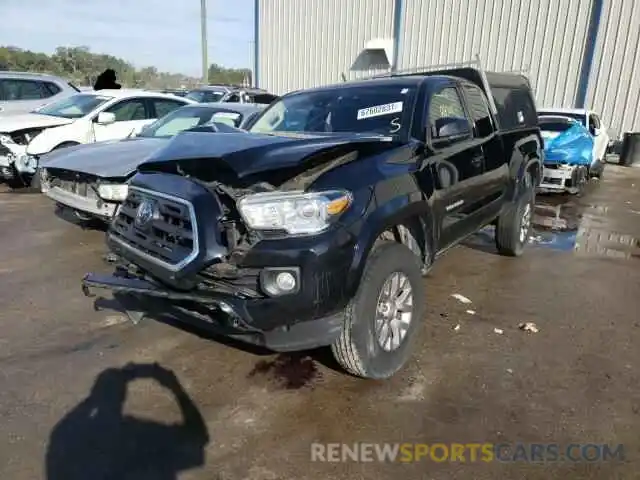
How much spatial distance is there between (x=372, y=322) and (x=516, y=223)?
315 centimetres

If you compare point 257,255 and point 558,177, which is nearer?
point 257,255

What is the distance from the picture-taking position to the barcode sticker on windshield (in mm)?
3650

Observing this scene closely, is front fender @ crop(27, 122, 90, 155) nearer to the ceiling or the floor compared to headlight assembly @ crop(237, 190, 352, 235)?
nearer to the floor

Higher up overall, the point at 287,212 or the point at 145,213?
the point at 287,212

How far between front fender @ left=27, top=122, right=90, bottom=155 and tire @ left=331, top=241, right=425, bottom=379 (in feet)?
22.3

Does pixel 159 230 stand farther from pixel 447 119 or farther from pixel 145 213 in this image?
pixel 447 119

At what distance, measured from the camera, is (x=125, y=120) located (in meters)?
8.70

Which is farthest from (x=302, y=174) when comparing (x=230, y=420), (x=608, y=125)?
(x=608, y=125)

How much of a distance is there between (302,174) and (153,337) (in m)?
1.85

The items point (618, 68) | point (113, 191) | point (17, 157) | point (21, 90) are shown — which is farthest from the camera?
point (618, 68)

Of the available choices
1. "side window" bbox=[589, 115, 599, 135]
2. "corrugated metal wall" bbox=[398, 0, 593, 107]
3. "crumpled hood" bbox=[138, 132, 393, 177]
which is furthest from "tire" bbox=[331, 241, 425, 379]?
"corrugated metal wall" bbox=[398, 0, 593, 107]

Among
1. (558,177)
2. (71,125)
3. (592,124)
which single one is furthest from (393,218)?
(592,124)

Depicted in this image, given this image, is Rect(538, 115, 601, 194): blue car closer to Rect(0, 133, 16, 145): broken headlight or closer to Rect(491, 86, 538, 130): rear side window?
Rect(491, 86, 538, 130): rear side window

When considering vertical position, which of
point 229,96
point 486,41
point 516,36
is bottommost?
point 229,96
